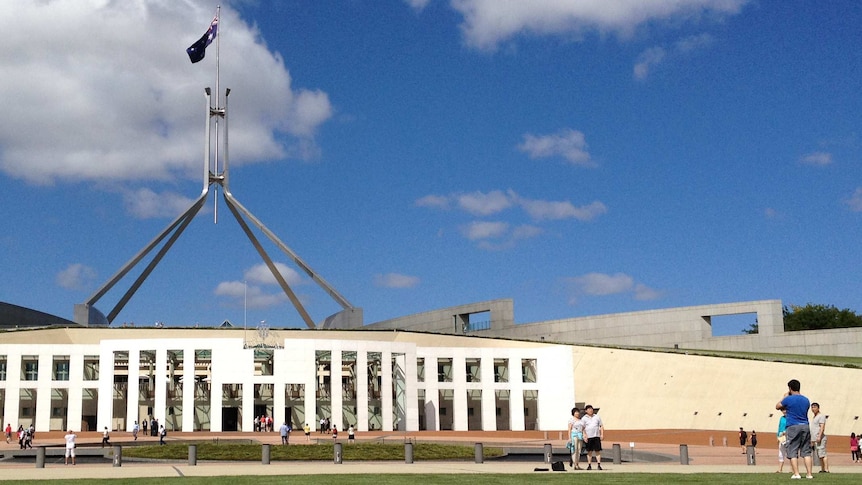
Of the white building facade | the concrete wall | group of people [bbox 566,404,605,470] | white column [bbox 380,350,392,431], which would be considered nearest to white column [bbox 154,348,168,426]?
the white building facade

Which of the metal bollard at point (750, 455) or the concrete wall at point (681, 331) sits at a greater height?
the concrete wall at point (681, 331)

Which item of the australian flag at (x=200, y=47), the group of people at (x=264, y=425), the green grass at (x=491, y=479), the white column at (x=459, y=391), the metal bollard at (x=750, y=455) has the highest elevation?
the australian flag at (x=200, y=47)

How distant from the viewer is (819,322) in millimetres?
91312

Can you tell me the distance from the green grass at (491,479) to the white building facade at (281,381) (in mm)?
35333

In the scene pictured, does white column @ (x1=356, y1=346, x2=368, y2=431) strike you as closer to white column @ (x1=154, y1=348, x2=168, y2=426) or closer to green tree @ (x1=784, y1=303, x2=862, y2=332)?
white column @ (x1=154, y1=348, x2=168, y2=426)

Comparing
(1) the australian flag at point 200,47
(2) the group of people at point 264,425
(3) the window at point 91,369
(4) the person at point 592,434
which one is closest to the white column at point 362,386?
(2) the group of people at point 264,425

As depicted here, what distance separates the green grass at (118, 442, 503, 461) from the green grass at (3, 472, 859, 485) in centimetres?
1239

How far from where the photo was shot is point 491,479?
15844 millimetres

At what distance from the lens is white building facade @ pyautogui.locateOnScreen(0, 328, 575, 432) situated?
5278cm

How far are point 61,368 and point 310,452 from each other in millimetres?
31321

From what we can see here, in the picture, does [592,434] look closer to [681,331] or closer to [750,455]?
[750,455]

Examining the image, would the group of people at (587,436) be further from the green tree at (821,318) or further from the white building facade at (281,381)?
the green tree at (821,318)

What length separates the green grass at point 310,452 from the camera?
98.2 ft

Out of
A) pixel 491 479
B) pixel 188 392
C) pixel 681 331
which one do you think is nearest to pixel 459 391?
pixel 188 392
